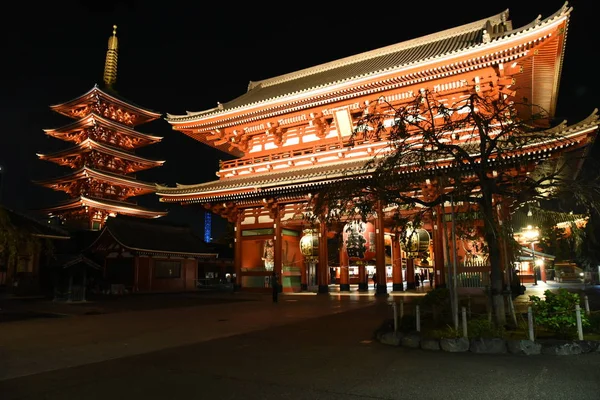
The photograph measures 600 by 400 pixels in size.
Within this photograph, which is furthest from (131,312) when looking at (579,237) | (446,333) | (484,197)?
(579,237)

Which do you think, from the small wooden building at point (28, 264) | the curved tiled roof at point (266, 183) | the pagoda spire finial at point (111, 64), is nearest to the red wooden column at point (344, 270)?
the curved tiled roof at point (266, 183)

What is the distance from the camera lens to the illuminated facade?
19.9 m

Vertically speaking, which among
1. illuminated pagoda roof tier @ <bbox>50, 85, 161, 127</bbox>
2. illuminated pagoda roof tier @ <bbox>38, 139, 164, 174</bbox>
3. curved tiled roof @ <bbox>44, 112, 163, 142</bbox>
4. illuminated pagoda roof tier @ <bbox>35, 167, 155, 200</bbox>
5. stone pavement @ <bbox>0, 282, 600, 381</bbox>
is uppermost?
illuminated pagoda roof tier @ <bbox>50, 85, 161, 127</bbox>

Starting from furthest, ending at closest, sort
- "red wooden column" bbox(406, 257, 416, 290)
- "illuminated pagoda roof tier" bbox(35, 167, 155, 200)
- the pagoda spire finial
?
the pagoda spire finial, "illuminated pagoda roof tier" bbox(35, 167, 155, 200), "red wooden column" bbox(406, 257, 416, 290)

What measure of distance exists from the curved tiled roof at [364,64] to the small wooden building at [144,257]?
9.68 metres

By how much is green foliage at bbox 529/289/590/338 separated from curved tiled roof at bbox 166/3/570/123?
49.2 ft

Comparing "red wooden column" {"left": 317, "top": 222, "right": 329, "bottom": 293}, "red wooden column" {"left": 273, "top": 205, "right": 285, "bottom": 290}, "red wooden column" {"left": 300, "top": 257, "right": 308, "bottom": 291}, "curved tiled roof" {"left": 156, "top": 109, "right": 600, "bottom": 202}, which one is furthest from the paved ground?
"red wooden column" {"left": 300, "top": 257, "right": 308, "bottom": 291}

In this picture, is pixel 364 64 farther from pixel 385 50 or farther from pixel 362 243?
pixel 362 243

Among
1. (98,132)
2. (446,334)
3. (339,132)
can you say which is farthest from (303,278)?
(98,132)

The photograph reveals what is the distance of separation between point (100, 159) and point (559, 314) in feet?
155

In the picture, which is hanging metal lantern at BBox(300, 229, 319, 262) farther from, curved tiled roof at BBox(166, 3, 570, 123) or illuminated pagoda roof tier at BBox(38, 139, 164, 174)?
illuminated pagoda roof tier at BBox(38, 139, 164, 174)

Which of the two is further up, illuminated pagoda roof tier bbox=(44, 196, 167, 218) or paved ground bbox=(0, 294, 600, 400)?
illuminated pagoda roof tier bbox=(44, 196, 167, 218)

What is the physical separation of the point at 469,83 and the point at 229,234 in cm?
4140

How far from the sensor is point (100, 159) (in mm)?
46125
